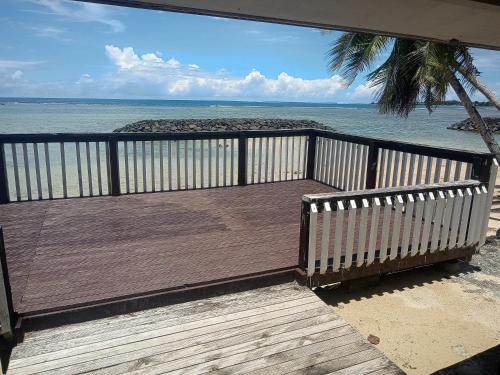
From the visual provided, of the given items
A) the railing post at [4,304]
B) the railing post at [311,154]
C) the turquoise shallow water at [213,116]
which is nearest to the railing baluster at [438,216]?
the railing post at [311,154]

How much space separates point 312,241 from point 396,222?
0.90 meters

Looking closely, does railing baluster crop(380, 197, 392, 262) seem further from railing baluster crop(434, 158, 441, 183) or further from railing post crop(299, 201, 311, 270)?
railing baluster crop(434, 158, 441, 183)

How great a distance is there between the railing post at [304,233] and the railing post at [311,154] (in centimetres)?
370

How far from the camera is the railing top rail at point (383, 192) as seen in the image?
3.04 meters

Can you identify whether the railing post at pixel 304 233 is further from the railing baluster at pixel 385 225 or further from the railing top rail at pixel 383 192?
the railing baluster at pixel 385 225

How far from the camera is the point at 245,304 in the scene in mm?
2854

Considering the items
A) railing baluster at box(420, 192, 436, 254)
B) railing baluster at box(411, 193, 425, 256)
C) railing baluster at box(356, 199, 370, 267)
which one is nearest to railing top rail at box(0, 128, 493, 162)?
railing baluster at box(420, 192, 436, 254)

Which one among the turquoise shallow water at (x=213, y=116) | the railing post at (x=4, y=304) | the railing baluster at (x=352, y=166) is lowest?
the turquoise shallow water at (x=213, y=116)

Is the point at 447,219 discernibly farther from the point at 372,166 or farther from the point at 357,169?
the point at 357,169

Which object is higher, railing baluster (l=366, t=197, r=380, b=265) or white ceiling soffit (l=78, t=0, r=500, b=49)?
white ceiling soffit (l=78, t=0, r=500, b=49)

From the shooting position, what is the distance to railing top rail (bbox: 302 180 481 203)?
3045 millimetres

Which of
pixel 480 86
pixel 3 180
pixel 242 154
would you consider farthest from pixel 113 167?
pixel 480 86

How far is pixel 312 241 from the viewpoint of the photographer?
10.1 feet

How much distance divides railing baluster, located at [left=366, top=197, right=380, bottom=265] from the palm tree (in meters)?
4.46
